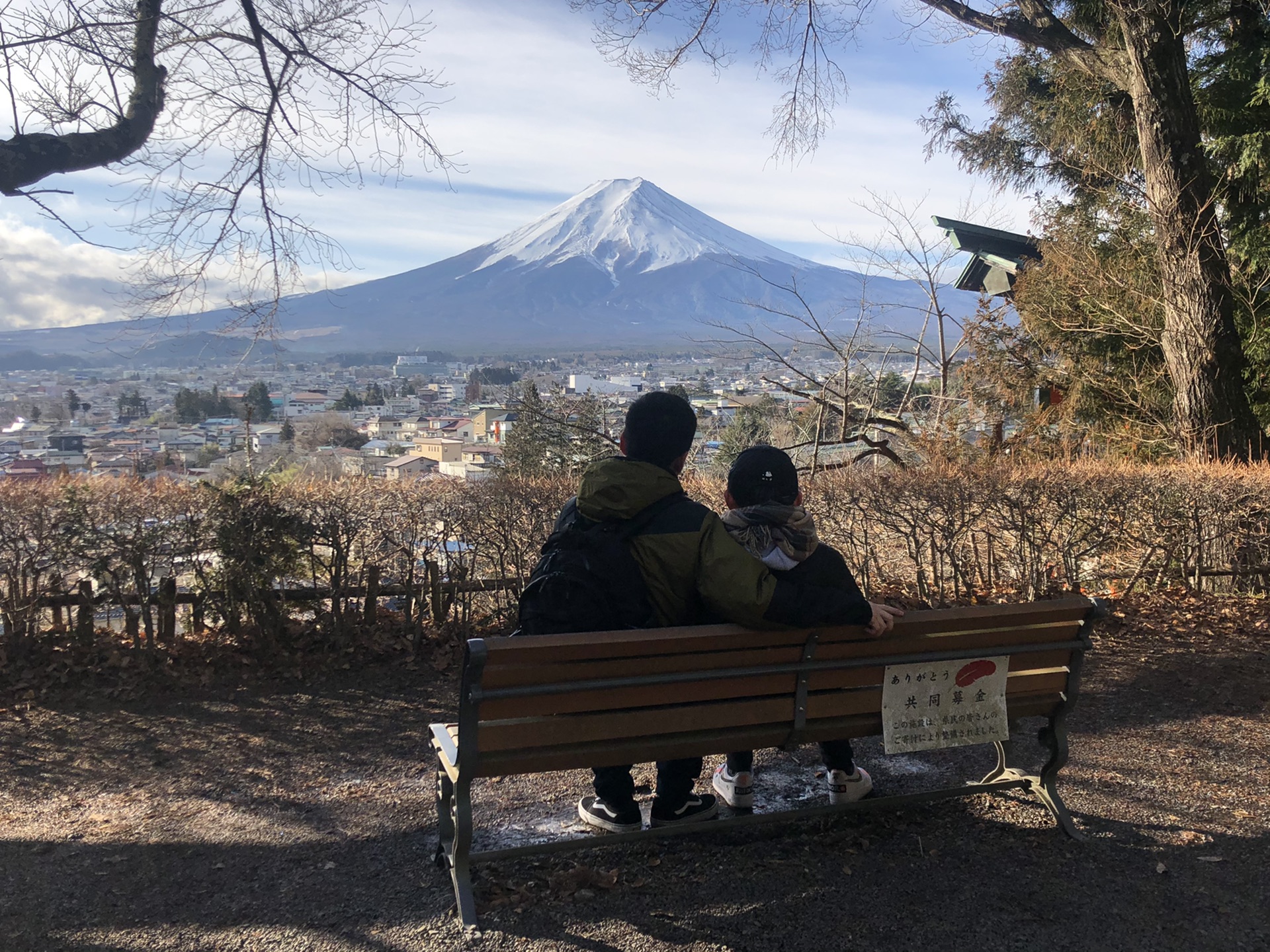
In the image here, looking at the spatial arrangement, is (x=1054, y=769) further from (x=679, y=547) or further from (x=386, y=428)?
(x=386, y=428)

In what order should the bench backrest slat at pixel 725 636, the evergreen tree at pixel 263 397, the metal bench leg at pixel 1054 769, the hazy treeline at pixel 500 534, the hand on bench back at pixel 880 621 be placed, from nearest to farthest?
the bench backrest slat at pixel 725 636
the hand on bench back at pixel 880 621
the metal bench leg at pixel 1054 769
the hazy treeline at pixel 500 534
the evergreen tree at pixel 263 397

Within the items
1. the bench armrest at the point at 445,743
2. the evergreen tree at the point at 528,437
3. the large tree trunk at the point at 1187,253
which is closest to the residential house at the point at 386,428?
the evergreen tree at the point at 528,437

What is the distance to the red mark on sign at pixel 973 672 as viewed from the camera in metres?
3.22

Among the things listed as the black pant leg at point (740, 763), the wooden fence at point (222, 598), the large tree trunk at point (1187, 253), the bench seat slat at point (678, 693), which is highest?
the large tree trunk at point (1187, 253)

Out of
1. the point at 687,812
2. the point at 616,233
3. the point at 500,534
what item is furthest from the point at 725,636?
the point at 616,233

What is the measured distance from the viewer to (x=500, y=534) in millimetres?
5801

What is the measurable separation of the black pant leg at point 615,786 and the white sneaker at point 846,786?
0.77 metres

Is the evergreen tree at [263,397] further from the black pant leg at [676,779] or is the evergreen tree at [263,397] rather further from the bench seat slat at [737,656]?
the bench seat slat at [737,656]

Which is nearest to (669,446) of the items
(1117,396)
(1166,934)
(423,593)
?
(1166,934)

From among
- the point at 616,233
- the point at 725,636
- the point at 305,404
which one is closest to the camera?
the point at 725,636

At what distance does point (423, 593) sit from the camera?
5.73 meters

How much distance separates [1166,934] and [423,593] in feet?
13.9

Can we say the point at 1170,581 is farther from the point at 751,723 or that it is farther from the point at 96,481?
the point at 96,481

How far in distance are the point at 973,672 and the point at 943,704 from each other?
16 cm
